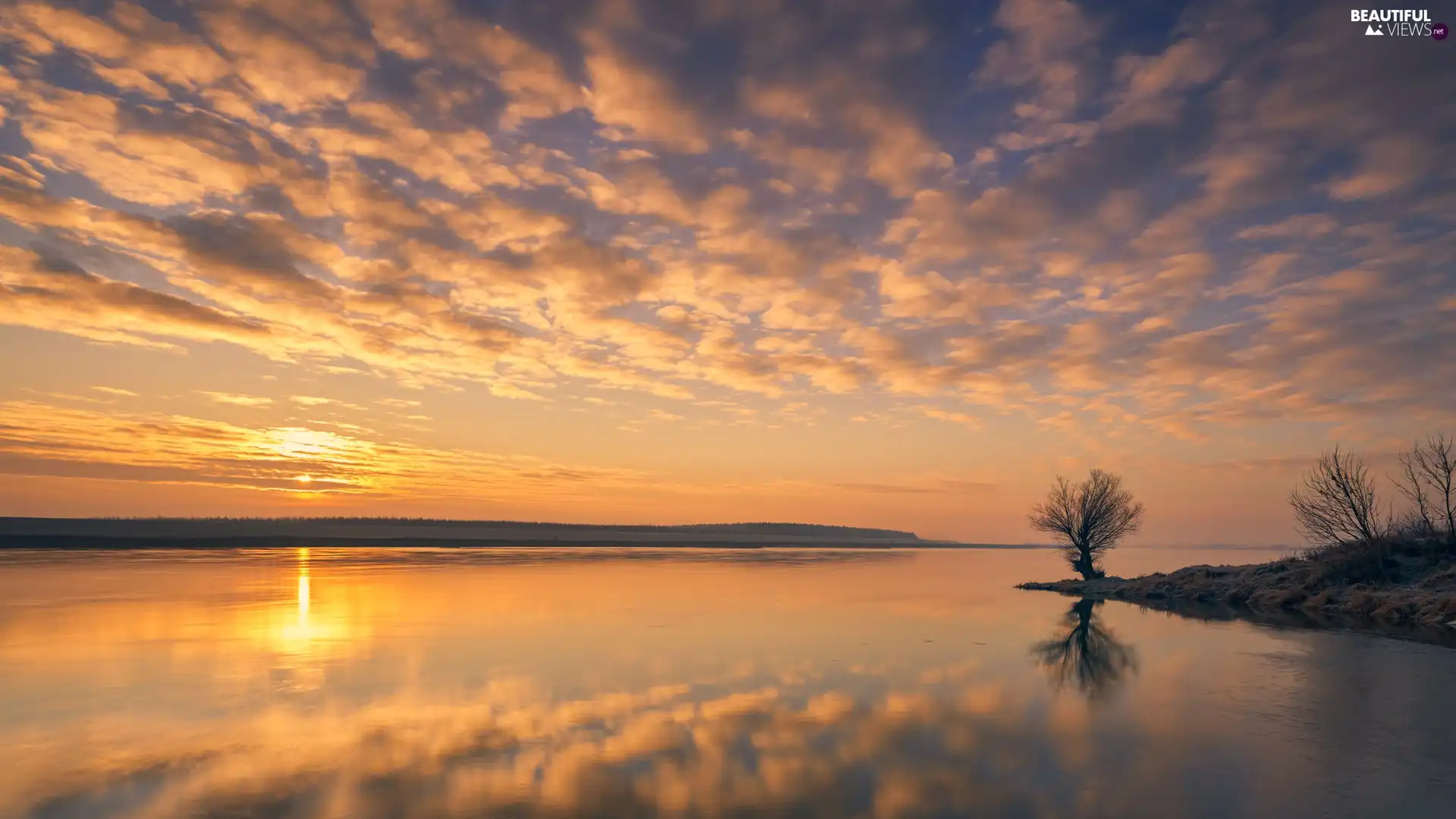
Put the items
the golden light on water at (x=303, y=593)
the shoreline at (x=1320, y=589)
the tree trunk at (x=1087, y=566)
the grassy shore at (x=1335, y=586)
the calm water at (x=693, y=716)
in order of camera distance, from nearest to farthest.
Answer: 1. the calm water at (x=693, y=716)
2. the golden light on water at (x=303, y=593)
3. the shoreline at (x=1320, y=589)
4. the grassy shore at (x=1335, y=586)
5. the tree trunk at (x=1087, y=566)

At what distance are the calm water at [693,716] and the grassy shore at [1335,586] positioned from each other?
746cm

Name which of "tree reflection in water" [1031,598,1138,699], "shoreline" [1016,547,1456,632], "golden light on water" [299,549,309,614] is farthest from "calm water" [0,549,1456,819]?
"shoreline" [1016,547,1456,632]

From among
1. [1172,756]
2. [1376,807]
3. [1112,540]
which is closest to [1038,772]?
[1172,756]

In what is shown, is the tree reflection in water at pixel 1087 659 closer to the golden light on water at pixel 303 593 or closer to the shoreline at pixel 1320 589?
the shoreline at pixel 1320 589

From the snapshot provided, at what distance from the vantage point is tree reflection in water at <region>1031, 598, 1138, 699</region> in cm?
2042

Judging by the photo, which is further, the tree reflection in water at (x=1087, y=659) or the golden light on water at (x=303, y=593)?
the golden light on water at (x=303, y=593)

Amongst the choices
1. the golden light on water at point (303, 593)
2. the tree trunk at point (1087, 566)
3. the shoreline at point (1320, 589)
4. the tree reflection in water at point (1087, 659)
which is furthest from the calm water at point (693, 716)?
the tree trunk at point (1087, 566)

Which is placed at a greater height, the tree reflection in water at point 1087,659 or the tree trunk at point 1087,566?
the tree reflection in water at point 1087,659

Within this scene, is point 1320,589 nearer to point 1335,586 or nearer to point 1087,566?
point 1335,586

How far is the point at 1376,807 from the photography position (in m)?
10.9

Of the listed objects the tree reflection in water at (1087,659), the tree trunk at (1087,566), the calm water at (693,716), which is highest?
the calm water at (693,716)

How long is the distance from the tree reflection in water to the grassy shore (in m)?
12.8

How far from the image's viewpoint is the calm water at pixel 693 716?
1134 centimetres

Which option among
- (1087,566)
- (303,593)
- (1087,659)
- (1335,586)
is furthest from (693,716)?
(1087,566)
